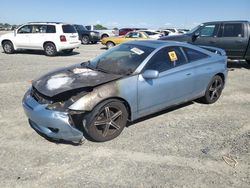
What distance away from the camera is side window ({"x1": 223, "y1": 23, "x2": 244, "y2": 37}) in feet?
37.2

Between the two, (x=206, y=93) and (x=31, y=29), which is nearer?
(x=206, y=93)

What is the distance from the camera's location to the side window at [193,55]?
19.2ft

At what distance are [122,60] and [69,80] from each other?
1143mm

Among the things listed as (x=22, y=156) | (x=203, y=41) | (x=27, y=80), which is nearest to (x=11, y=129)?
(x=22, y=156)

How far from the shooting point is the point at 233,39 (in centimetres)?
1140

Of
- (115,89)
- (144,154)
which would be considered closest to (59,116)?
(115,89)

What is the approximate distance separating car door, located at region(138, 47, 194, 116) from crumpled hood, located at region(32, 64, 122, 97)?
0.57 metres

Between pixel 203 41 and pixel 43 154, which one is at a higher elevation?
pixel 203 41

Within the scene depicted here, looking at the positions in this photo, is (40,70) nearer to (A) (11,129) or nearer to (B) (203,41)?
(A) (11,129)

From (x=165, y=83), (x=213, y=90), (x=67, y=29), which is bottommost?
(x=213, y=90)

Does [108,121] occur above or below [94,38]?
below

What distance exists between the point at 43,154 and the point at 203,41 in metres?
9.42

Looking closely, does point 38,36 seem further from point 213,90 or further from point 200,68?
point 200,68

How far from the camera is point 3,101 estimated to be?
6562 millimetres
